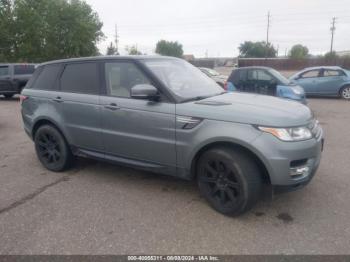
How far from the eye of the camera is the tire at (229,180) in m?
3.38

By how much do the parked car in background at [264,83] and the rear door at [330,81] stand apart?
15.4 feet

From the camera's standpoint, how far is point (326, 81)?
46.5ft

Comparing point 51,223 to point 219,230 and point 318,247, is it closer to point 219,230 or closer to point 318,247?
point 219,230

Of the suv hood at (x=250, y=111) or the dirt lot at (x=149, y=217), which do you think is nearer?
the dirt lot at (x=149, y=217)

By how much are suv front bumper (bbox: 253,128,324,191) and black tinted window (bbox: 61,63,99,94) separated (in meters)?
2.42

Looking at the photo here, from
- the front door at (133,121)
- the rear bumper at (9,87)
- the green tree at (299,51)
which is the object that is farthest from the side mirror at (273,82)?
the green tree at (299,51)

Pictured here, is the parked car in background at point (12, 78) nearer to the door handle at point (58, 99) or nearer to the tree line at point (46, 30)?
the door handle at point (58, 99)

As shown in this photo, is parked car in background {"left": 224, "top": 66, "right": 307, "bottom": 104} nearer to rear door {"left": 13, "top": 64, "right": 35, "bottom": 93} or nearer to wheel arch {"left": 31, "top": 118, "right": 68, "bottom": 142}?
wheel arch {"left": 31, "top": 118, "right": 68, "bottom": 142}

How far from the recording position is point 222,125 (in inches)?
136

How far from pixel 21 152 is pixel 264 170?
4840 millimetres

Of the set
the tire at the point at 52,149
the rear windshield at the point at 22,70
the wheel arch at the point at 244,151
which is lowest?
the tire at the point at 52,149

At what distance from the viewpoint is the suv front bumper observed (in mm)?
3225

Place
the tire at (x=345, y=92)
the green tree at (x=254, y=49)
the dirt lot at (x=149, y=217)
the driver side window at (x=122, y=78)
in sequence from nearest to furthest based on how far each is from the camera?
the dirt lot at (x=149, y=217)
the driver side window at (x=122, y=78)
the tire at (x=345, y=92)
the green tree at (x=254, y=49)

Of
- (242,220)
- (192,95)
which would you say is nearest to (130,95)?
(192,95)
